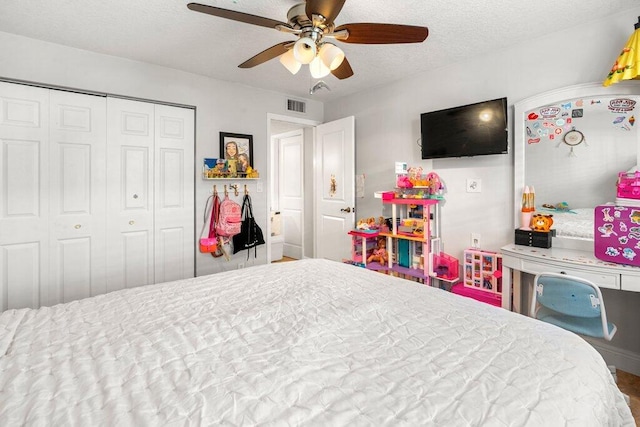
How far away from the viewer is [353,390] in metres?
0.91

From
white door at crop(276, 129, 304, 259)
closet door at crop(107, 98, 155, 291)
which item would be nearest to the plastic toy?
white door at crop(276, 129, 304, 259)

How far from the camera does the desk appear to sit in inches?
77.4

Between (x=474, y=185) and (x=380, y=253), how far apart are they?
1181 millimetres

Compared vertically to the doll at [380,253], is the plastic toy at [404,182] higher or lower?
higher

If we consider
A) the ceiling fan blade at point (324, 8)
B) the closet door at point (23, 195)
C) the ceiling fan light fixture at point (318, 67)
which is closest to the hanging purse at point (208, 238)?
the closet door at point (23, 195)

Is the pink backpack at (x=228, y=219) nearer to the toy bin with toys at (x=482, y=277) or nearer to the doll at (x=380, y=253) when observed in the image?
the doll at (x=380, y=253)

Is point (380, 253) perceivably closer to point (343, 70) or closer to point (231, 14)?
point (343, 70)

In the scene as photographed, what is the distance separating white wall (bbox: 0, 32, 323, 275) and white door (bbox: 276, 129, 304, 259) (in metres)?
0.98

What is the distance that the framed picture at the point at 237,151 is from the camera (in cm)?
365

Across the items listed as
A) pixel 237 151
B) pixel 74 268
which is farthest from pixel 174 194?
pixel 74 268

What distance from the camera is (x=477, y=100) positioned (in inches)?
Answer: 120

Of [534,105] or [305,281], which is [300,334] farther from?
[534,105]

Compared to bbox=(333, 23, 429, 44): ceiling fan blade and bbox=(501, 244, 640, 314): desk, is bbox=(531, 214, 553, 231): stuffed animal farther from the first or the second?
bbox=(333, 23, 429, 44): ceiling fan blade

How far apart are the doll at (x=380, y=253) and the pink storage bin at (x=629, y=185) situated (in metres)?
1.97
